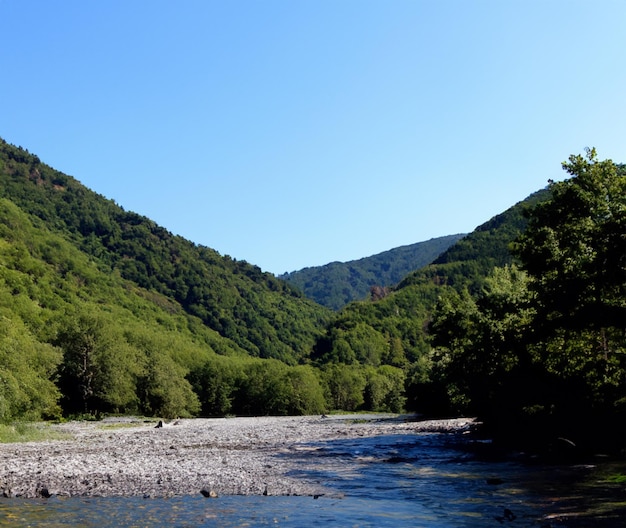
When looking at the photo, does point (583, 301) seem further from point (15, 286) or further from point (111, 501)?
point (15, 286)

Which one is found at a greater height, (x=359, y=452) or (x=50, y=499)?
(x=50, y=499)

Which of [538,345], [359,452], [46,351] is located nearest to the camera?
[538,345]

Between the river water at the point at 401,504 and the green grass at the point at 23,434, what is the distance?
28208 mm

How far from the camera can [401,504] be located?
2177 cm

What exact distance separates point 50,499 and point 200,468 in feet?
32.6

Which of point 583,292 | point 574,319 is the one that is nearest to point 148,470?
point 574,319

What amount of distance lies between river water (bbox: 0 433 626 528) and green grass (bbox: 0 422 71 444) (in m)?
28.2

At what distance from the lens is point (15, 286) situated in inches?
5650

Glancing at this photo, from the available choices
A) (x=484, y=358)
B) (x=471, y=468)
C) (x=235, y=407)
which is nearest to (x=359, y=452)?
(x=471, y=468)

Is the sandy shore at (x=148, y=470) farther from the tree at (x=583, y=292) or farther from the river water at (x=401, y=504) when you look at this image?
the tree at (x=583, y=292)

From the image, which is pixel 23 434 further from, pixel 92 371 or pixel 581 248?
pixel 92 371

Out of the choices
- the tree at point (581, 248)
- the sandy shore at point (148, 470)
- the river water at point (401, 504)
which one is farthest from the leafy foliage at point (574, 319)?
the sandy shore at point (148, 470)

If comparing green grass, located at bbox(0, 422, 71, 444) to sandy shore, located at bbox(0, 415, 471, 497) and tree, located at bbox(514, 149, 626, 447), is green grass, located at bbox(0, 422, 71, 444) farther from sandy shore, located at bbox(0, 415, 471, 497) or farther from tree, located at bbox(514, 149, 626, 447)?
tree, located at bbox(514, 149, 626, 447)

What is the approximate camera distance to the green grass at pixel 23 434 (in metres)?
46.7
